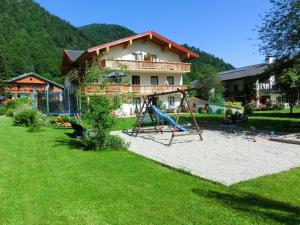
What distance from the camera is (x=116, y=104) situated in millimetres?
11031

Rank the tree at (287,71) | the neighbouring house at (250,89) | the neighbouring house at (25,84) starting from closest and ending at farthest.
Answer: the tree at (287,71) → the neighbouring house at (250,89) → the neighbouring house at (25,84)

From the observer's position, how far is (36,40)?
9150 cm

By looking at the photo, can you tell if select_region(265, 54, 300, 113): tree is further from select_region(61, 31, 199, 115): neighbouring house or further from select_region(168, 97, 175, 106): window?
select_region(168, 97, 175, 106): window

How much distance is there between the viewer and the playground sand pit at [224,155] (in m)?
7.48

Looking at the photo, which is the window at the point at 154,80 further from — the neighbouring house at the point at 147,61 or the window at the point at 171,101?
the window at the point at 171,101

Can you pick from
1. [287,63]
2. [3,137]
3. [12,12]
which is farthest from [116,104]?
[12,12]

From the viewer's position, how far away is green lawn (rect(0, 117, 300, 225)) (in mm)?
4922

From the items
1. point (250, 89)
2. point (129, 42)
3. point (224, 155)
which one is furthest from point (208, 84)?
point (224, 155)

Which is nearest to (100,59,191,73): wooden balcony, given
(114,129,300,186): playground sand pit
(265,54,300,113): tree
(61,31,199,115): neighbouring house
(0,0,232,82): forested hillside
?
(61,31,199,115): neighbouring house

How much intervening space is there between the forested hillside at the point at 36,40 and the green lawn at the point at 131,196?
5917 cm

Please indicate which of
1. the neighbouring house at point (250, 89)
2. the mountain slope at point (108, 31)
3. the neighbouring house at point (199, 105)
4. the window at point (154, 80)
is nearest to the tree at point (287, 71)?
the window at point (154, 80)

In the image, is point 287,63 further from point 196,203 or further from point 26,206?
point 26,206

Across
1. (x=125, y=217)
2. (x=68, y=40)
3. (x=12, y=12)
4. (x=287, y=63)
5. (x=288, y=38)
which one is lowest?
(x=125, y=217)

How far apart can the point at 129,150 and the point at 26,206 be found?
19.1ft
